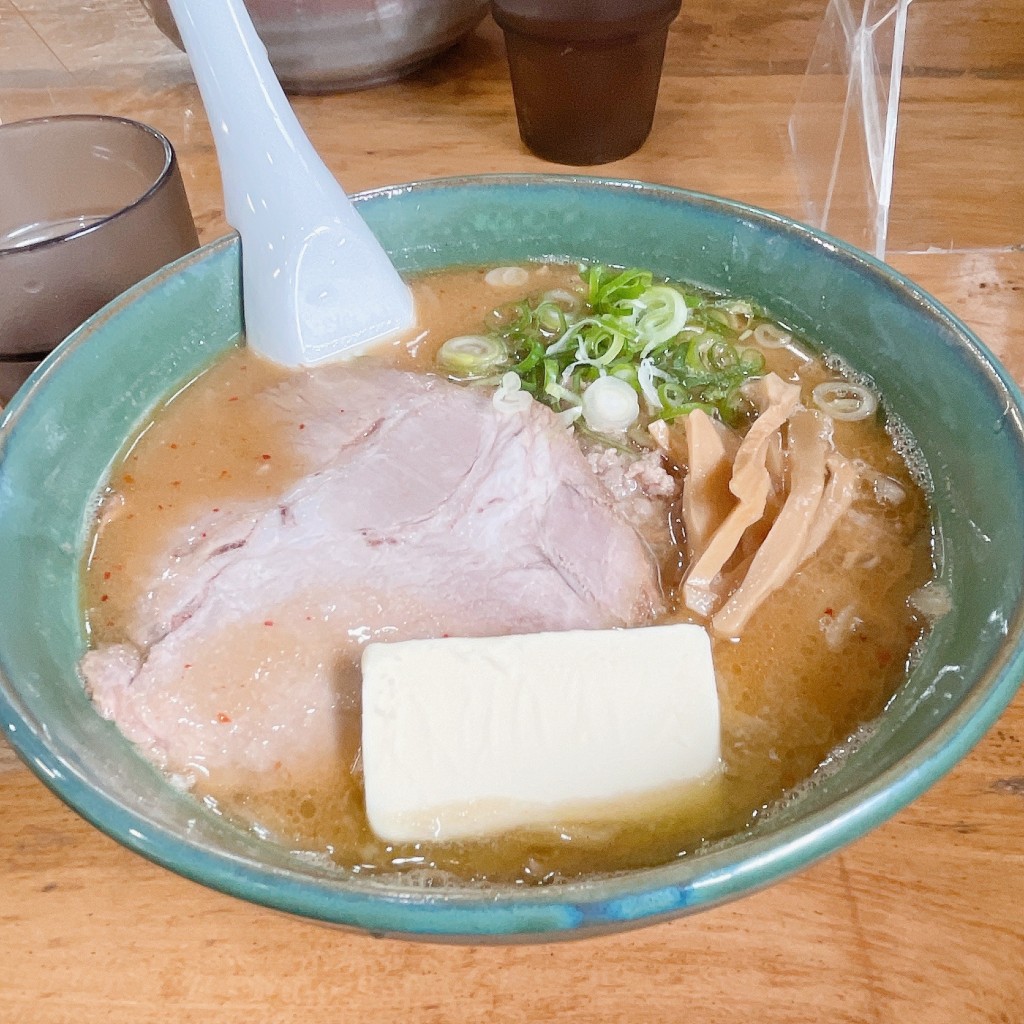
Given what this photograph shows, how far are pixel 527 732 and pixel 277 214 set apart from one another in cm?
76

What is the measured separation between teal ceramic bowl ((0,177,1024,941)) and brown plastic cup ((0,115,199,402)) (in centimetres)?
11

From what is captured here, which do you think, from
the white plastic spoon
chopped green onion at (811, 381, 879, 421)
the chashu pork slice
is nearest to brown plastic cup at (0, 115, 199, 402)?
the white plastic spoon

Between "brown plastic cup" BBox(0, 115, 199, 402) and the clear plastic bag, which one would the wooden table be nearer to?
"brown plastic cup" BBox(0, 115, 199, 402)

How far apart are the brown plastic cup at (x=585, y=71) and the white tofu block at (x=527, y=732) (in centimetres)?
112

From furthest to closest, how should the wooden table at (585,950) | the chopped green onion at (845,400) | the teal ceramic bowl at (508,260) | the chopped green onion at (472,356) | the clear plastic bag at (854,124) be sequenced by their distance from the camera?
the clear plastic bag at (854,124), the chopped green onion at (472,356), the chopped green onion at (845,400), the wooden table at (585,950), the teal ceramic bowl at (508,260)

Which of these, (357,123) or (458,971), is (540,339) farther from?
(357,123)

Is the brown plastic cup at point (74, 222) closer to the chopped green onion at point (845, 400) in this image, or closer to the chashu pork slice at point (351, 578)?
the chashu pork slice at point (351, 578)

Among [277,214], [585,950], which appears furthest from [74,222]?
[585,950]

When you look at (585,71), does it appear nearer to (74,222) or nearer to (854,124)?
(854,124)

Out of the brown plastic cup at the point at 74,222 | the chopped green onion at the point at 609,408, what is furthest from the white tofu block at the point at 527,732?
the brown plastic cup at the point at 74,222

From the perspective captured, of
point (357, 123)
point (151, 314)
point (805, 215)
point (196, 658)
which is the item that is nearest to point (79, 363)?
point (151, 314)

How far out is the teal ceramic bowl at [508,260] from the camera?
0.54m

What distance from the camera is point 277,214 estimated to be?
109 centimetres

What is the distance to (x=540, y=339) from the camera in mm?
1136
